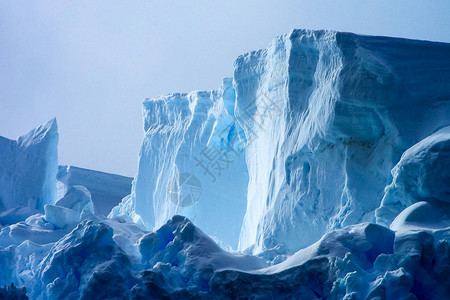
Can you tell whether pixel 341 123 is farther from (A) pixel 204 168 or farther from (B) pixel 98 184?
(B) pixel 98 184

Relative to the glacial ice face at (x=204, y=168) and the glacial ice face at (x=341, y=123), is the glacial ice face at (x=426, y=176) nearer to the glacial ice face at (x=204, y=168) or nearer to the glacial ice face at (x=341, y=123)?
the glacial ice face at (x=341, y=123)

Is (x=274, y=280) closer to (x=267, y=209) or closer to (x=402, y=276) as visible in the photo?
(x=402, y=276)

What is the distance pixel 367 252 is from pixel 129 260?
73.6 inches

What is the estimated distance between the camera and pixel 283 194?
244 inches

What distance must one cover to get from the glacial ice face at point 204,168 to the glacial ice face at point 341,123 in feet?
7.05

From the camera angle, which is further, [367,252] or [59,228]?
[59,228]

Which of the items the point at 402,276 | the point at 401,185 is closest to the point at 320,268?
the point at 402,276

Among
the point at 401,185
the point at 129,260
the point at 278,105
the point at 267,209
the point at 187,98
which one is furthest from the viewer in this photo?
the point at 187,98

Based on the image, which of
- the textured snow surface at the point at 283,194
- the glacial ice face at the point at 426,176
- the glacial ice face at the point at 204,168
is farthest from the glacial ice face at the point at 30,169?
the glacial ice face at the point at 426,176

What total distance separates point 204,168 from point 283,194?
340cm

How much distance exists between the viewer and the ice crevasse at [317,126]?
17.0 ft

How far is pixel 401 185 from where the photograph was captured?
4.42 m

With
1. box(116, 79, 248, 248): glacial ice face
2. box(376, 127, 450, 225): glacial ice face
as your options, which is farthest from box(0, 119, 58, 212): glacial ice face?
box(376, 127, 450, 225): glacial ice face

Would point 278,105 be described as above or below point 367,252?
above
